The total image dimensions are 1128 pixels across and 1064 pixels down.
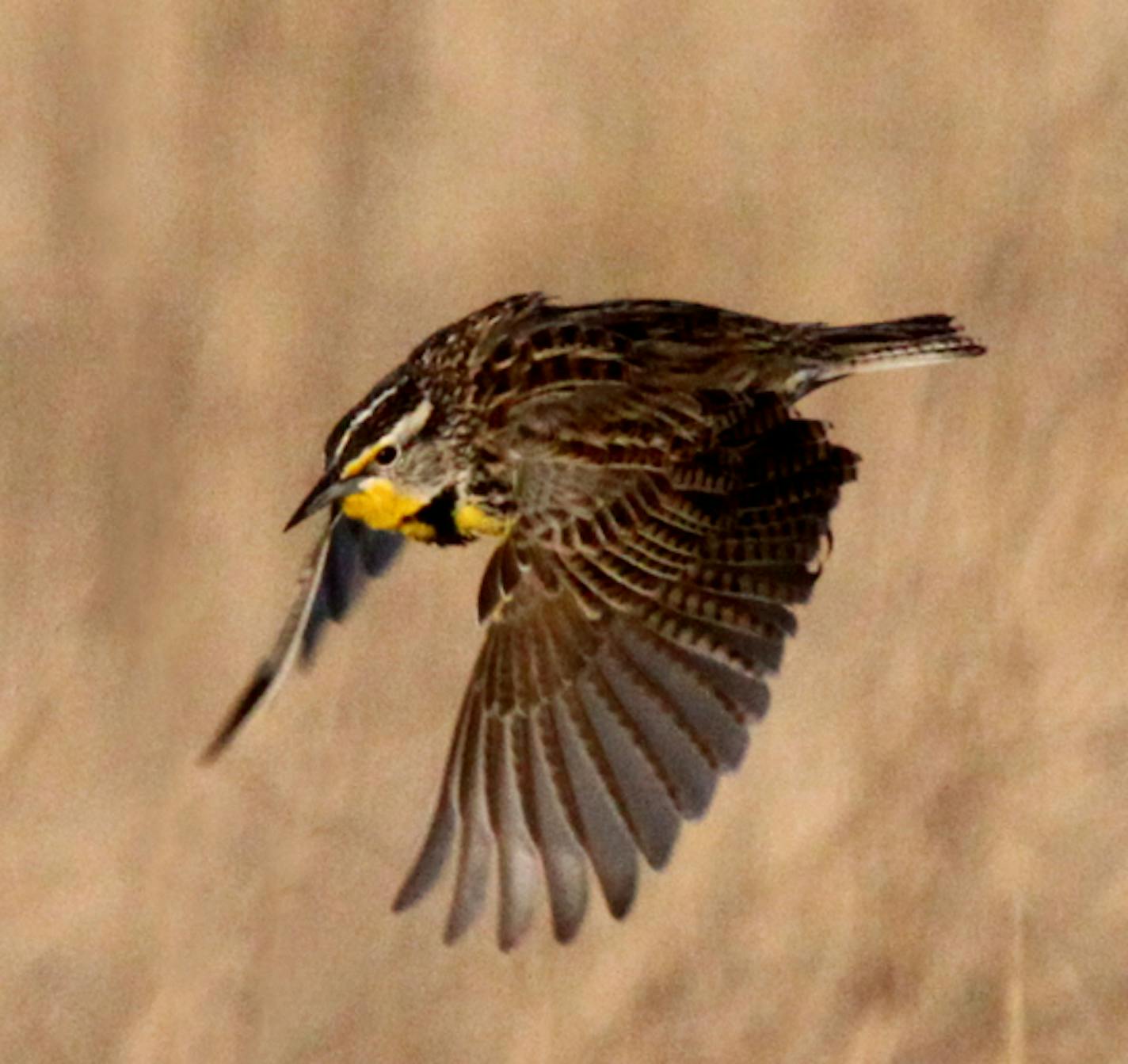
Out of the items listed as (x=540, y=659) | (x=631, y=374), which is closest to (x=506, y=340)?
(x=631, y=374)

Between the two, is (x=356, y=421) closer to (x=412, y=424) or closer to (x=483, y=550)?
(x=412, y=424)

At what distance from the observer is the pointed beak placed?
10.3 feet

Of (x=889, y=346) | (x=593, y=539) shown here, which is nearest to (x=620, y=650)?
(x=593, y=539)

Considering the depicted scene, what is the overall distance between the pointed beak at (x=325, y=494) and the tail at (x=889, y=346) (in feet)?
1.75

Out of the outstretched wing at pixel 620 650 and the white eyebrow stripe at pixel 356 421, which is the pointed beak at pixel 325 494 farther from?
the outstretched wing at pixel 620 650

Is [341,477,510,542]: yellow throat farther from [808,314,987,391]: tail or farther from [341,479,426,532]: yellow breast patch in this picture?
[808,314,987,391]: tail

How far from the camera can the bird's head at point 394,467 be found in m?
3.22

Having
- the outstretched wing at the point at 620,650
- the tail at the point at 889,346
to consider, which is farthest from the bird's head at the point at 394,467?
the tail at the point at 889,346

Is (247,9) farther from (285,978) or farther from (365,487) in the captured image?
(285,978)

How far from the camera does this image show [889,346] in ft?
11.1

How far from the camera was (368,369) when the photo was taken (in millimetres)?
3627

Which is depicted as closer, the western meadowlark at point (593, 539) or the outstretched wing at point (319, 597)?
the western meadowlark at point (593, 539)

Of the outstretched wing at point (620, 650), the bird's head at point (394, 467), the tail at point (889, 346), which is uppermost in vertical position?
the tail at point (889, 346)

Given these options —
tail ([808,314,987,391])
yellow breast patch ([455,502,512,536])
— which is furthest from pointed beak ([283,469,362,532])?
tail ([808,314,987,391])
